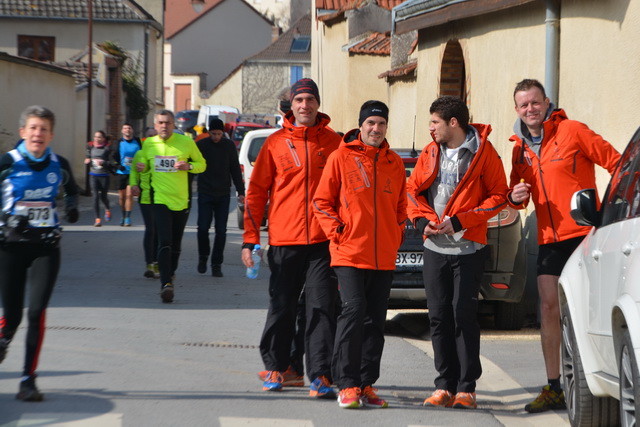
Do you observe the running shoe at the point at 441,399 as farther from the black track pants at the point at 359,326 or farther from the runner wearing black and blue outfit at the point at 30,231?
the runner wearing black and blue outfit at the point at 30,231

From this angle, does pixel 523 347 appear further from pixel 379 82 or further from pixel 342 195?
pixel 379 82

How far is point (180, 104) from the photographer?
277ft

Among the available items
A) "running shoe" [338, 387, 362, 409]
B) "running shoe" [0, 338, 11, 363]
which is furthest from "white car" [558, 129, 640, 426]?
"running shoe" [0, 338, 11, 363]

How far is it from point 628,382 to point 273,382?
2844mm

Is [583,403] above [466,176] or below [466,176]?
below

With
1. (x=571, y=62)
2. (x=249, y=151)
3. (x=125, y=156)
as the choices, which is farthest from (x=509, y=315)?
(x=249, y=151)

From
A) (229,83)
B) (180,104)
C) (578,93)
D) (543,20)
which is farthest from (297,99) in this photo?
(180,104)

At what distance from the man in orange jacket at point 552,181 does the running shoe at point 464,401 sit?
0.34 meters

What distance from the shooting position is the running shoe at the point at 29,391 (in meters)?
6.42

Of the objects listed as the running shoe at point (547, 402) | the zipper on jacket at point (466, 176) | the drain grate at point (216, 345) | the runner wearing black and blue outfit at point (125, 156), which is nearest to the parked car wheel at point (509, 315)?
the drain grate at point (216, 345)

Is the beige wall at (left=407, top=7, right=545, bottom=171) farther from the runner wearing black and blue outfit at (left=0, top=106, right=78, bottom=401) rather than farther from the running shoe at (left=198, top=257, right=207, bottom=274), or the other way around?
the runner wearing black and blue outfit at (left=0, top=106, right=78, bottom=401)

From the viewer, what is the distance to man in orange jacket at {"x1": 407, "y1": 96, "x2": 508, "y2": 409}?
22.0ft

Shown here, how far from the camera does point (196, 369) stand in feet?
25.2

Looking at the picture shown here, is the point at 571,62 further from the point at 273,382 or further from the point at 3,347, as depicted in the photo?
the point at 3,347
